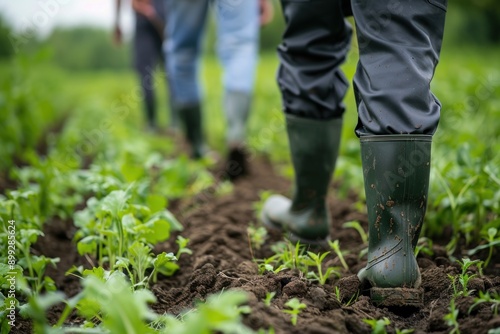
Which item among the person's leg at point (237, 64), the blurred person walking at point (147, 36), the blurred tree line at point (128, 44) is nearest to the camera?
the person's leg at point (237, 64)

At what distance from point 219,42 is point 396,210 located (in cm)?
214

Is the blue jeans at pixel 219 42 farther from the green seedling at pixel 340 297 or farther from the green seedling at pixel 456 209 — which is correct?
the green seedling at pixel 340 297

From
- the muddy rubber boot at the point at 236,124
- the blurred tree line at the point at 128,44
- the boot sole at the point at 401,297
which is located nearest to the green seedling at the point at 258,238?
the boot sole at the point at 401,297

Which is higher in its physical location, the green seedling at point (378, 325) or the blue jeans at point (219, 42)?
the blue jeans at point (219, 42)

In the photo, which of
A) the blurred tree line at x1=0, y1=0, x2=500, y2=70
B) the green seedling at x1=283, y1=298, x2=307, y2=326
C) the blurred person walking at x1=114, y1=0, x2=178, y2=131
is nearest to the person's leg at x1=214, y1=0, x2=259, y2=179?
the green seedling at x1=283, y1=298, x2=307, y2=326

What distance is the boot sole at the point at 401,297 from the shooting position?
1.34 meters

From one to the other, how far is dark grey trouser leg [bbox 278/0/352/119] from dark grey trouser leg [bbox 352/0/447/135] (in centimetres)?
25

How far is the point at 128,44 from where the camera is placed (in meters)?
29.0

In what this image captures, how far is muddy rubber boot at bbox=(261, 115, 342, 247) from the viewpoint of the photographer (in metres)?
1.84

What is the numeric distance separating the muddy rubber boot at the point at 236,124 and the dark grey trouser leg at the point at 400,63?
5.53 ft

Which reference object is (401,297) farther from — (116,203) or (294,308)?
(116,203)

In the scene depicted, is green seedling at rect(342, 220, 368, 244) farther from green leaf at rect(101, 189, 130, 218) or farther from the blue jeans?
the blue jeans

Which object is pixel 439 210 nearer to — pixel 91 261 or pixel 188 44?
pixel 91 261

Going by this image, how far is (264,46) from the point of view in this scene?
116ft
